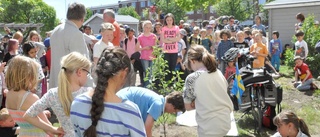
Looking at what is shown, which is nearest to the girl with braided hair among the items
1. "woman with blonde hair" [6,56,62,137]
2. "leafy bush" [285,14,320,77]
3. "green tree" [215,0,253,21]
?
"woman with blonde hair" [6,56,62,137]

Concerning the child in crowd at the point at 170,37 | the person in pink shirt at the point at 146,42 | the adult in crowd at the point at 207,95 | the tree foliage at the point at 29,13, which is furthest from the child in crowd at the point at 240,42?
the tree foliage at the point at 29,13

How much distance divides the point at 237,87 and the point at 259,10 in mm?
62476

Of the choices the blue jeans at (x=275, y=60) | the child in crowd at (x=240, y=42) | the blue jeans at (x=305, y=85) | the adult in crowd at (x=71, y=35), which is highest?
the adult in crowd at (x=71, y=35)

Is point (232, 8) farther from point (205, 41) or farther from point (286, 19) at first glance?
point (205, 41)

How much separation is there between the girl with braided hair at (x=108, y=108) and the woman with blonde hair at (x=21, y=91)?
1257 millimetres

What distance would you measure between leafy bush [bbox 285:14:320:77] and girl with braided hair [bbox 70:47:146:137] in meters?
11.0

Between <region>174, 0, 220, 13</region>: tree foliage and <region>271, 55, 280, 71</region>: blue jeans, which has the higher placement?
<region>174, 0, 220, 13</region>: tree foliage

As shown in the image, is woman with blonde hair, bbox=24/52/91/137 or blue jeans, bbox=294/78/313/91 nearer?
woman with blonde hair, bbox=24/52/91/137

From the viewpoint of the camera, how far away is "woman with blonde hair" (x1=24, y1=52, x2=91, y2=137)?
9.43 ft

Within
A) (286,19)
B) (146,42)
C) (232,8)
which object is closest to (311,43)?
(146,42)

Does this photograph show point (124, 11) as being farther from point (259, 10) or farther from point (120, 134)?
point (120, 134)

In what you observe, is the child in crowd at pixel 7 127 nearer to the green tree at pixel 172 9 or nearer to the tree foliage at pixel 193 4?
the tree foliage at pixel 193 4

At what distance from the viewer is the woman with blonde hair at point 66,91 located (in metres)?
2.87

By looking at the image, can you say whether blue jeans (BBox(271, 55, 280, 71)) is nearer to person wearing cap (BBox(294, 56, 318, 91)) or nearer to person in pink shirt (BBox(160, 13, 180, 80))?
person wearing cap (BBox(294, 56, 318, 91))
